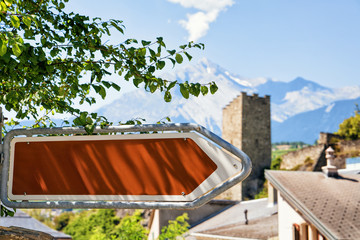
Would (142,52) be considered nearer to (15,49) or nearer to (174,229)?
(15,49)

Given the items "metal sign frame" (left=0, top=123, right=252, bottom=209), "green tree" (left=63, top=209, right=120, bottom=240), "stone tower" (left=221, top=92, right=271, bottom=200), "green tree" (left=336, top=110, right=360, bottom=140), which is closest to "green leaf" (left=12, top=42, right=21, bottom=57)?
"metal sign frame" (left=0, top=123, right=252, bottom=209)

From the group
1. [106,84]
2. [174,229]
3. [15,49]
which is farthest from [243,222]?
[15,49]

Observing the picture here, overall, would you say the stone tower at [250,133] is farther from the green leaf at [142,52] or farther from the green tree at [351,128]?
the green leaf at [142,52]

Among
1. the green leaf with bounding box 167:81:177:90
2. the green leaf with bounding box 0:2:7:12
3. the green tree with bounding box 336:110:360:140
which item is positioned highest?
the green tree with bounding box 336:110:360:140

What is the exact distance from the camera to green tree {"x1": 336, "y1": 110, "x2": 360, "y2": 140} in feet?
150

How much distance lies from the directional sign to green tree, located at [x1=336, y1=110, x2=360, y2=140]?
154 ft

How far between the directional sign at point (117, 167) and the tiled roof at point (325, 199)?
11603mm

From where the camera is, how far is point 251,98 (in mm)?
57875

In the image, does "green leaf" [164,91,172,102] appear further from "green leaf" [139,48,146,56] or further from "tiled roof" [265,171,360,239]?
"tiled roof" [265,171,360,239]

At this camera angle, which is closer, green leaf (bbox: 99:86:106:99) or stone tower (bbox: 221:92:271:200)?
green leaf (bbox: 99:86:106:99)

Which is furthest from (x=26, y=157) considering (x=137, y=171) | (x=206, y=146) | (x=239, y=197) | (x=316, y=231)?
(x=239, y=197)

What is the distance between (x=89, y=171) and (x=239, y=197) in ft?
181

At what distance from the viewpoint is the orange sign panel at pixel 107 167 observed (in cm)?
220

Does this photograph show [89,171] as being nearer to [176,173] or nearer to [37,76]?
[176,173]
